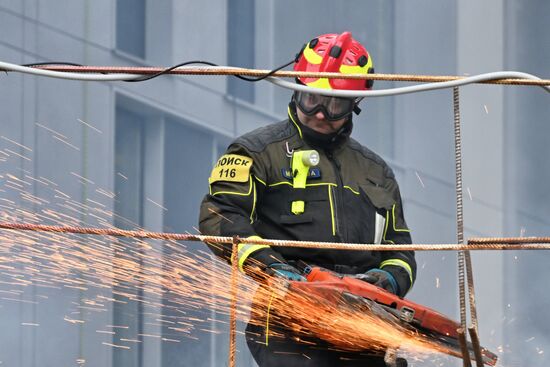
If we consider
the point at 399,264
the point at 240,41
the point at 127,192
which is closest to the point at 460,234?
the point at 399,264

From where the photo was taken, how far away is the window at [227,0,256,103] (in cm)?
1187

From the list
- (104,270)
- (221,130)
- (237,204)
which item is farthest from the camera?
(221,130)

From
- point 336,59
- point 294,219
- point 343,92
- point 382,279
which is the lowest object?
point 382,279

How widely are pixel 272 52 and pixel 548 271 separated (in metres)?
2.70

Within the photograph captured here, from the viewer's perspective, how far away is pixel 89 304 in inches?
445

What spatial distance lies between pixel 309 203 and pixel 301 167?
0.14 m

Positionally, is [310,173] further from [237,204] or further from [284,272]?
[284,272]

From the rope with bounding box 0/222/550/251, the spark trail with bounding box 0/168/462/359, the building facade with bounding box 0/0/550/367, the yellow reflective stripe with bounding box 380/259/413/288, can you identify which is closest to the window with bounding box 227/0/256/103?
the building facade with bounding box 0/0/550/367

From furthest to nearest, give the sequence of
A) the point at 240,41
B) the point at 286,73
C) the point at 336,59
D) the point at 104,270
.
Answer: the point at 240,41, the point at 104,270, the point at 336,59, the point at 286,73

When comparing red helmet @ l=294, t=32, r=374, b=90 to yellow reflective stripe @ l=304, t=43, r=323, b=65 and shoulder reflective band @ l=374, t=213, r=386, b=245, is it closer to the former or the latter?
yellow reflective stripe @ l=304, t=43, r=323, b=65

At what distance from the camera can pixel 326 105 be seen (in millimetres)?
6410

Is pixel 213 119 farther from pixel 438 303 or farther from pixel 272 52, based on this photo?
pixel 438 303

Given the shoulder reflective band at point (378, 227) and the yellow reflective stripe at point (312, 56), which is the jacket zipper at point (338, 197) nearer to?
the shoulder reflective band at point (378, 227)

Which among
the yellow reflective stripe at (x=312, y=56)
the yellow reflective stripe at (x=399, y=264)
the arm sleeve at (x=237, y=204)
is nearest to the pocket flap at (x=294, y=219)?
the arm sleeve at (x=237, y=204)
